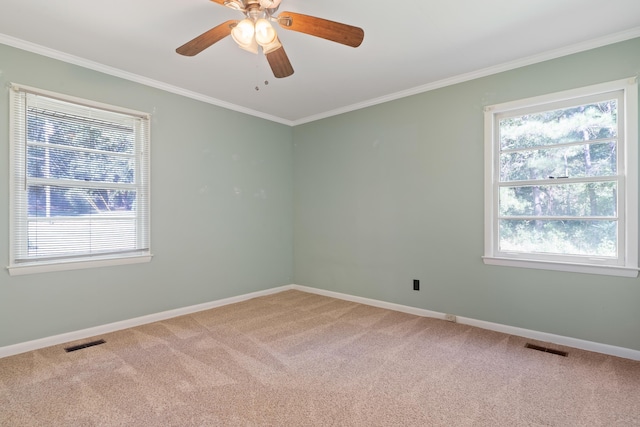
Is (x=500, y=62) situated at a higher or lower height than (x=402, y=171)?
higher

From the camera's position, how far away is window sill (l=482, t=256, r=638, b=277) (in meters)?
2.57

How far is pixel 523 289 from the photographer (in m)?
3.01

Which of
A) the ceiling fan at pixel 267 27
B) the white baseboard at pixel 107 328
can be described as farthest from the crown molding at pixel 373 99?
the white baseboard at pixel 107 328

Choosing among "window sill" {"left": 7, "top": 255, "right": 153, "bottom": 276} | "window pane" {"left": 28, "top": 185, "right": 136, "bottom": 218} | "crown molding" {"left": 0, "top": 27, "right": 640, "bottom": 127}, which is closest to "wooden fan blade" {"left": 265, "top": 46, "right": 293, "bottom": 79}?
"crown molding" {"left": 0, "top": 27, "right": 640, "bottom": 127}

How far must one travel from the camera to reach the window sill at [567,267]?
2.57 metres

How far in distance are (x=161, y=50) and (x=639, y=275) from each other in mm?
4227

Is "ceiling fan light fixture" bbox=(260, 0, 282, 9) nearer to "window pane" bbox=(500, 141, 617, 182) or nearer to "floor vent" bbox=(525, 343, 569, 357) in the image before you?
"window pane" bbox=(500, 141, 617, 182)

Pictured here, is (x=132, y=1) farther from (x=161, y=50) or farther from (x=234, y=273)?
(x=234, y=273)

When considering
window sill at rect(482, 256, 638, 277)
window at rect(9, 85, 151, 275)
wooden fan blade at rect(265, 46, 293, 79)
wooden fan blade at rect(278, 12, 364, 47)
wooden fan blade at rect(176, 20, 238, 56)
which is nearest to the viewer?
wooden fan blade at rect(278, 12, 364, 47)

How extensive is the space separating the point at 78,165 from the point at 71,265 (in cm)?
89

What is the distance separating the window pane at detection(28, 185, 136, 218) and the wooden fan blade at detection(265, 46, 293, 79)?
79.7 inches

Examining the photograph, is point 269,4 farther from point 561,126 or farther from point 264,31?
point 561,126

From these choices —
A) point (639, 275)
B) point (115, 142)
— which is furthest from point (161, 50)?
point (639, 275)

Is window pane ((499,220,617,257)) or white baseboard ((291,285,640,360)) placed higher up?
window pane ((499,220,617,257))
